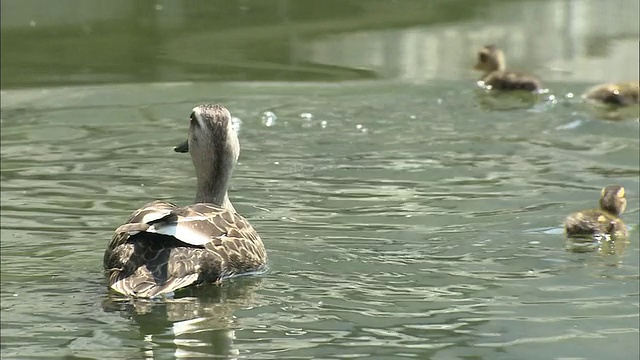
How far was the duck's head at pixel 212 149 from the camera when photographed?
7109 mm

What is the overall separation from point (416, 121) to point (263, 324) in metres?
4.79

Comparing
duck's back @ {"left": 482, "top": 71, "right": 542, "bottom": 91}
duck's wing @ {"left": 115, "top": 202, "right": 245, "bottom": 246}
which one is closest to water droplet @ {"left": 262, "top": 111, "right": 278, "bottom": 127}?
duck's back @ {"left": 482, "top": 71, "right": 542, "bottom": 91}

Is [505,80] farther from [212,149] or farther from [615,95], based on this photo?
[212,149]

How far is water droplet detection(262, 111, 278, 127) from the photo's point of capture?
10.7 metres

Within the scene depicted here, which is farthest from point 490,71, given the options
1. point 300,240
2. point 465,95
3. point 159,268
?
point 159,268

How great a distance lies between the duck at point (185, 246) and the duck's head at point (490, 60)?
17.9ft

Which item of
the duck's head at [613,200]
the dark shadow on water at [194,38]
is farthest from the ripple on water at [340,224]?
the dark shadow on water at [194,38]

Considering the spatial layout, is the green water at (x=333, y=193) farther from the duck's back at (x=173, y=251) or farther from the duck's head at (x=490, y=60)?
the duck's head at (x=490, y=60)

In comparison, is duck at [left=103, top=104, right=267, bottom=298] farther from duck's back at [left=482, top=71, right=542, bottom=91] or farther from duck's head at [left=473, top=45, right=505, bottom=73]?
duck's head at [left=473, top=45, right=505, bottom=73]

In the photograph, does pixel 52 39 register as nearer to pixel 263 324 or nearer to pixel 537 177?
pixel 537 177

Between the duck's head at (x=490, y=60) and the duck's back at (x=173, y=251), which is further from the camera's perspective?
the duck's head at (x=490, y=60)

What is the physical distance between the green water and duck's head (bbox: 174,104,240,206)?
16.8 inches

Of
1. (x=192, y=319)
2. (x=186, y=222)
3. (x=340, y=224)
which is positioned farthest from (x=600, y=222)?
(x=192, y=319)

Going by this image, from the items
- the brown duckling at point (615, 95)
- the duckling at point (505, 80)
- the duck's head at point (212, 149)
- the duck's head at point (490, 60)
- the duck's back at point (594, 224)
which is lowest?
the duck's back at point (594, 224)
